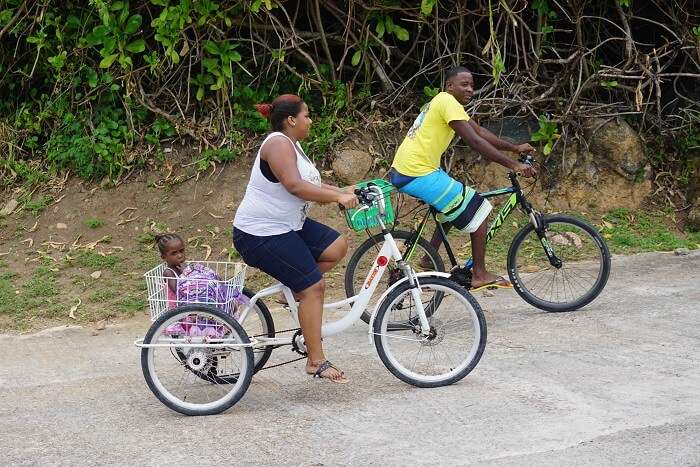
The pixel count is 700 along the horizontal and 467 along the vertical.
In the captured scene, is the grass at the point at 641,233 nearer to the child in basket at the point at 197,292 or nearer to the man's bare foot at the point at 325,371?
the man's bare foot at the point at 325,371

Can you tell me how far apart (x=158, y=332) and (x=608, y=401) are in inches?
95.6

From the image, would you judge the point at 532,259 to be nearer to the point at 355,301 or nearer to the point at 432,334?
the point at 432,334

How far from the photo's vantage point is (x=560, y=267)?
22.7 ft

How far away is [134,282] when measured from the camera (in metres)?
7.61

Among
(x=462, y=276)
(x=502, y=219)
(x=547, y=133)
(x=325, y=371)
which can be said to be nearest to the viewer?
(x=325, y=371)

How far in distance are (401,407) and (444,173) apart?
6.59ft

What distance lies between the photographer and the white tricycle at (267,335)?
507cm

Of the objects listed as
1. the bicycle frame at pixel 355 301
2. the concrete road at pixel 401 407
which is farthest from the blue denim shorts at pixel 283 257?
the concrete road at pixel 401 407

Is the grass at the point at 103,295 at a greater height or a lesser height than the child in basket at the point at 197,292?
lesser

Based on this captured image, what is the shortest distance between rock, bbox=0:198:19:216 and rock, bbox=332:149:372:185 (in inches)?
121

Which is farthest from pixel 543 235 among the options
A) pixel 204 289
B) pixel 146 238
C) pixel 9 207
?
pixel 9 207

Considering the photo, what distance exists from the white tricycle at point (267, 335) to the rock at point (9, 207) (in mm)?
4193

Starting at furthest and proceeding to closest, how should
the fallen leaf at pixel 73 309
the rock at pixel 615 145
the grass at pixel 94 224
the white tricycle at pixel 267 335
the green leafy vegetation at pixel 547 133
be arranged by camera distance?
the rock at pixel 615 145, the green leafy vegetation at pixel 547 133, the grass at pixel 94 224, the fallen leaf at pixel 73 309, the white tricycle at pixel 267 335

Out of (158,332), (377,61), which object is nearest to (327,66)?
(377,61)
